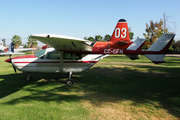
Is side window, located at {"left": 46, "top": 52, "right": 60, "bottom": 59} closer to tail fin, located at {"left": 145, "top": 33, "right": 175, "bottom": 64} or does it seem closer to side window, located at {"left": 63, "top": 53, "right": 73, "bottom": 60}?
side window, located at {"left": 63, "top": 53, "right": 73, "bottom": 60}

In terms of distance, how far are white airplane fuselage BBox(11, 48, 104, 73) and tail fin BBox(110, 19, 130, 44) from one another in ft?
44.1

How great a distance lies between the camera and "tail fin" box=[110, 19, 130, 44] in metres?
20.3

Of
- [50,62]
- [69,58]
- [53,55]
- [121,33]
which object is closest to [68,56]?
[69,58]

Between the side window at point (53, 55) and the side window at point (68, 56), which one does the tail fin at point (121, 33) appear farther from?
the side window at point (53, 55)

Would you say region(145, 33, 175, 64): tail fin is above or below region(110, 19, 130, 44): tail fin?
below

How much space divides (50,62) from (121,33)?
49.5 feet

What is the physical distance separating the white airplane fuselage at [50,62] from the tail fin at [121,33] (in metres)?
13.4

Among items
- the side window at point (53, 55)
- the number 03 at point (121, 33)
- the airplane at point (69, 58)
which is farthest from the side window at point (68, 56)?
the number 03 at point (121, 33)

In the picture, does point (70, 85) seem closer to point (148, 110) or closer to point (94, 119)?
point (94, 119)

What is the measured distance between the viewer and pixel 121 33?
67.7 ft

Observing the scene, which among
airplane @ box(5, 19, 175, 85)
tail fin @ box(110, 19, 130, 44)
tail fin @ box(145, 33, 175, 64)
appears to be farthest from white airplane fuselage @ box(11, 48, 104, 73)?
tail fin @ box(110, 19, 130, 44)

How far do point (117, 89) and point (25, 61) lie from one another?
220 inches

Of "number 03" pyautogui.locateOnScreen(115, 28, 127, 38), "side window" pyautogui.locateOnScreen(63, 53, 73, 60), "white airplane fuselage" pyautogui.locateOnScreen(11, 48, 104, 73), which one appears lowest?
"white airplane fuselage" pyautogui.locateOnScreen(11, 48, 104, 73)

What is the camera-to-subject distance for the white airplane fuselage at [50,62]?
799cm
